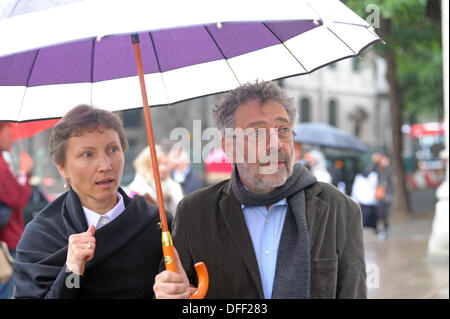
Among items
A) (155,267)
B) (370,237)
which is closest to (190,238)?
(155,267)

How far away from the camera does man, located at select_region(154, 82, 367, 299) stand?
99.0 inches

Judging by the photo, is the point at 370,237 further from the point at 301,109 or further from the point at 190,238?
the point at 301,109

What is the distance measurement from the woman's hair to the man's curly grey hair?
525mm

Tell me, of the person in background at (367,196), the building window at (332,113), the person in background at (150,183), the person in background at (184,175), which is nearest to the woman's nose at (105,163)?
the person in background at (150,183)

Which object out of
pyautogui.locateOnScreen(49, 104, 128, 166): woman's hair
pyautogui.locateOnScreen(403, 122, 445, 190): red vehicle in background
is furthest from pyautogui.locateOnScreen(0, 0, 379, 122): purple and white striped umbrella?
pyautogui.locateOnScreen(403, 122, 445, 190): red vehicle in background

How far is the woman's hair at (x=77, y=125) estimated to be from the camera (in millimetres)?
2977

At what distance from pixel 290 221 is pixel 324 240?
0.14 metres

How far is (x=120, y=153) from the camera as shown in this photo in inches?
118

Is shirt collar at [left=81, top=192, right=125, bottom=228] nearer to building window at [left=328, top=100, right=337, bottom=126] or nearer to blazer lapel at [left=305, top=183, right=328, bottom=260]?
blazer lapel at [left=305, top=183, right=328, bottom=260]

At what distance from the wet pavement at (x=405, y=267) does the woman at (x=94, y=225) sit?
1.37m

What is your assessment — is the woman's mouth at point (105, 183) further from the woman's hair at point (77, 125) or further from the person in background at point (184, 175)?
the person in background at point (184, 175)

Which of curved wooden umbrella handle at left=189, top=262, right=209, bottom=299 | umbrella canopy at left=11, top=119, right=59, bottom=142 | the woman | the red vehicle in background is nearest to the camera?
curved wooden umbrella handle at left=189, top=262, right=209, bottom=299

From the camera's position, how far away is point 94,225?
2816 millimetres

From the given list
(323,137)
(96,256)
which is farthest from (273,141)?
(323,137)
